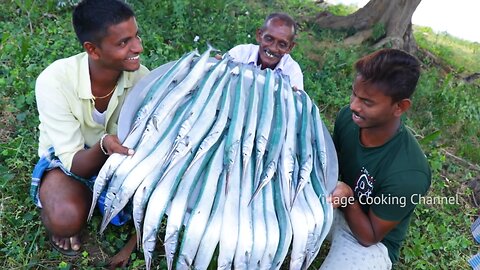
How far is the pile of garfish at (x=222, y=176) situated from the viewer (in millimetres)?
1924

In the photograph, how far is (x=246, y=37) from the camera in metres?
5.46

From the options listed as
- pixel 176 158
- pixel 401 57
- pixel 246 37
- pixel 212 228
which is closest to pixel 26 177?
pixel 176 158

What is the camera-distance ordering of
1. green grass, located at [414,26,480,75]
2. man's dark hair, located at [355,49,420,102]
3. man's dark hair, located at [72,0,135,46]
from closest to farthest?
man's dark hair, located at [355,49,420,102], man's dark hair, located at [72,0,135,46], green grass, located at [414,26,480,75]

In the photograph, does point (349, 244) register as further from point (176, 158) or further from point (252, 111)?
point (176, 158)

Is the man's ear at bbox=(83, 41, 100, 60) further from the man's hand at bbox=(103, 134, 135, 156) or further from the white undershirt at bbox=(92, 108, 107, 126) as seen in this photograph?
the man's hand at bbox=(103, 134, 135, 156)

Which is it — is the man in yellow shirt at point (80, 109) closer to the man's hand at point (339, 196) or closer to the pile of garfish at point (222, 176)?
the pile of garfish at point (222, 176)

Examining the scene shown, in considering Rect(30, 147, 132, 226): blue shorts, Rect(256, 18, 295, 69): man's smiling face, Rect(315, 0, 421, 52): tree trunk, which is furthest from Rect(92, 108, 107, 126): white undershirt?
Rect(315, 0, 421, 52): tree trunk

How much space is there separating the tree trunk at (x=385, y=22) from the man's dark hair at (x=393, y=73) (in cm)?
426

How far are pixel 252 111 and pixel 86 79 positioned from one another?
970 millimetres

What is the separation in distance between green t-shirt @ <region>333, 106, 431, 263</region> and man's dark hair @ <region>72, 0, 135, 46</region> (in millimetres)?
1447

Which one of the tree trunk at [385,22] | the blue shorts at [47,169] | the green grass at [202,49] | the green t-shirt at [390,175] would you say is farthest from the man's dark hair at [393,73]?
the tree trunk at [385,22]

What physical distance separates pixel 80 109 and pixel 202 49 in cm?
258

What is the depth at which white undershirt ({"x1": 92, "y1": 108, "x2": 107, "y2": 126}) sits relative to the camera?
2.76 m

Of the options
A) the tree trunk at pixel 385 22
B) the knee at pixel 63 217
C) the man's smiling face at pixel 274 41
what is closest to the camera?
the knee at pixel 63 217
